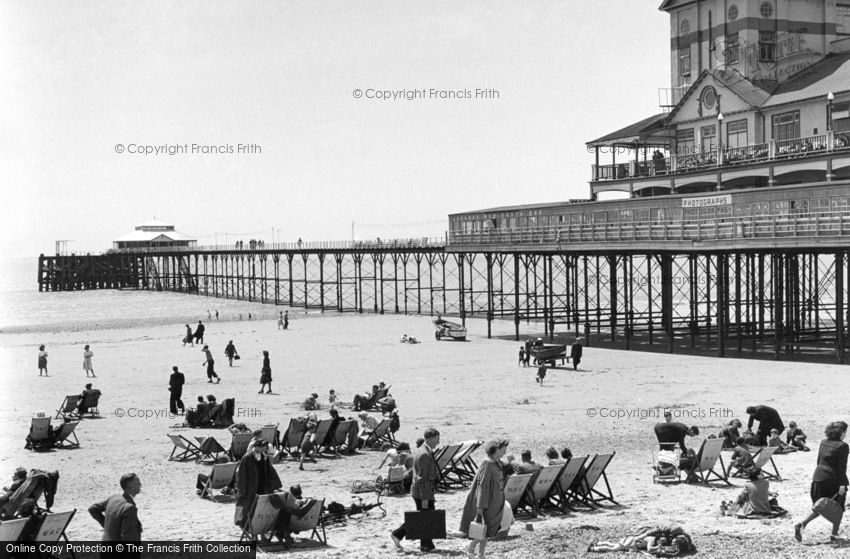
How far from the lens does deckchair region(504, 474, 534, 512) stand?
11188 millimetres

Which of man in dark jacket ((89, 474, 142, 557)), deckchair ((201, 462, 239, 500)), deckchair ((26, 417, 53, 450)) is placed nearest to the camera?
man in dark jacket ((89, 474, 142, 557))

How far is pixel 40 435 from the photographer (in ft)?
56.0

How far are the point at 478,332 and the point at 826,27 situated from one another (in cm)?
2003

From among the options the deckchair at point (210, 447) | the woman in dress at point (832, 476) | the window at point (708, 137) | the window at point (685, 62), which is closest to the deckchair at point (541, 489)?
the woman in dress at point (832, 476)

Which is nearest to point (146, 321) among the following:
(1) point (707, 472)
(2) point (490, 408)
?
(2) point (490, 408)

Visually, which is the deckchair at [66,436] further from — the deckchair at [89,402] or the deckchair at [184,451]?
the deckchair at [89,402]

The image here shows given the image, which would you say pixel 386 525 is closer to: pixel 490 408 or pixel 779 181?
pixel 490 408

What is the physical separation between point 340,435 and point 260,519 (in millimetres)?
5861

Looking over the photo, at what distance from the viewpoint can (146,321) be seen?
201 feet

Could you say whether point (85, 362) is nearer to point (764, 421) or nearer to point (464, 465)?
point (464, 465)

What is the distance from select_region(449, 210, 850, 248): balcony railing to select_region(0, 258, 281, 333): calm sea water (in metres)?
26.7

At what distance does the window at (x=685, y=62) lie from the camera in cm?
4675

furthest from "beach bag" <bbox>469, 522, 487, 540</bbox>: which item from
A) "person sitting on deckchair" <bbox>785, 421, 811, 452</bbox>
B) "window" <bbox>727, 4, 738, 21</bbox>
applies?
"window" <bbox>727, 4, 738, 21</bbox>

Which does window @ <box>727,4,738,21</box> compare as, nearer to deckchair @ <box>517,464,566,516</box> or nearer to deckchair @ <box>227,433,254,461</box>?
deckchair @ <box>227,433,254,461</box>
